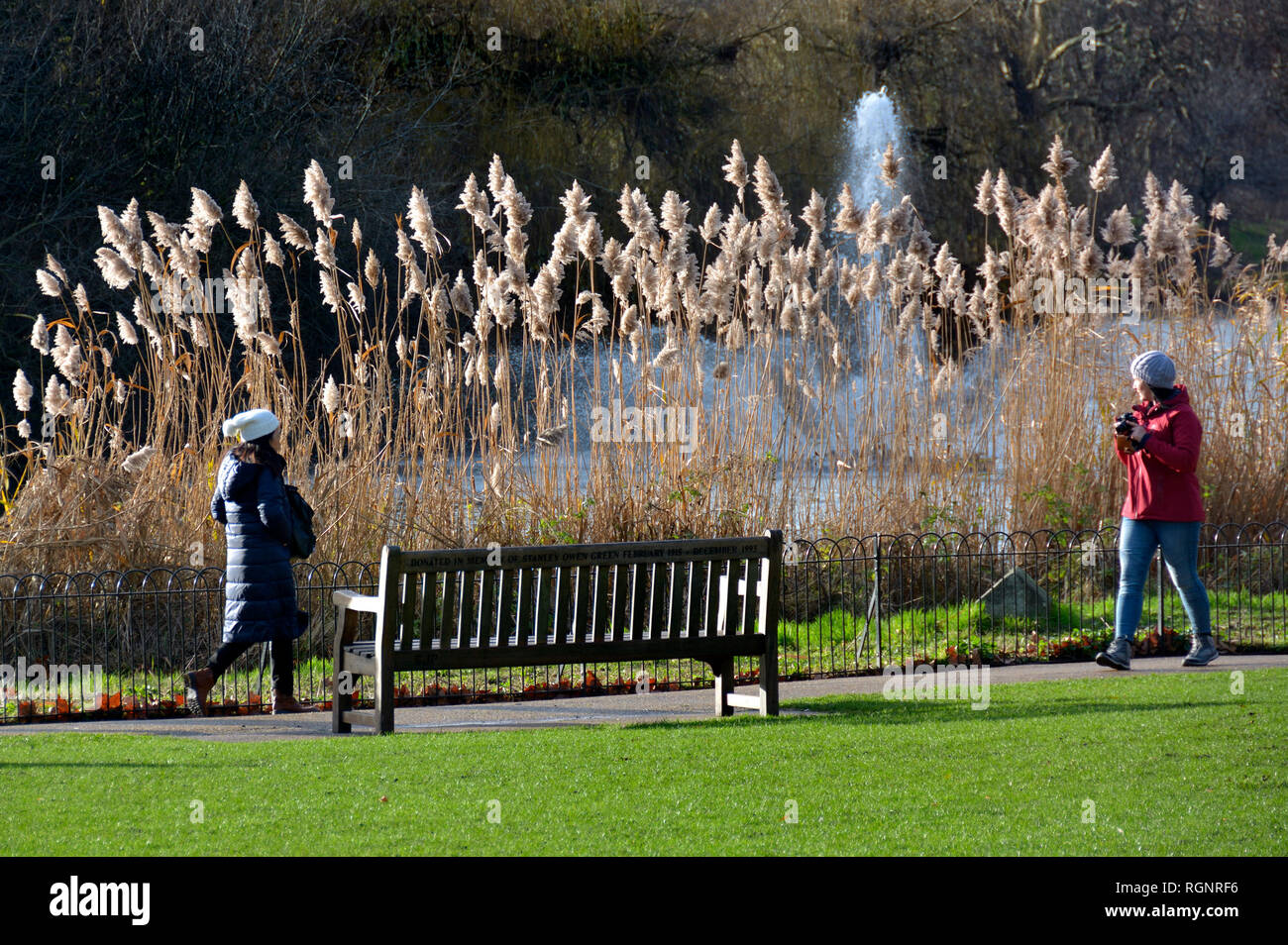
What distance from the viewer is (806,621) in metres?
10.0

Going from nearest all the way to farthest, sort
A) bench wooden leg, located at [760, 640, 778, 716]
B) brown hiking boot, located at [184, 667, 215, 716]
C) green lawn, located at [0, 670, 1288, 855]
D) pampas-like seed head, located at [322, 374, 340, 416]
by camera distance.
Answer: green lawn, located at [0, 670, 1288, 855] → bench wooden leg, located at [760, 640, 778, 716] → brown hiking boot, located at [184, 667, 215, 716] → pampas-like seed head, located at [322, 374, 340, 416]

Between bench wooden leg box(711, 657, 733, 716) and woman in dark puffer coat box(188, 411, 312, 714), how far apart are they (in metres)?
2.20

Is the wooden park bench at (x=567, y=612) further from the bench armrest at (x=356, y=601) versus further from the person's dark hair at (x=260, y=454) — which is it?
the person's dark hair at (x=260, y=454)

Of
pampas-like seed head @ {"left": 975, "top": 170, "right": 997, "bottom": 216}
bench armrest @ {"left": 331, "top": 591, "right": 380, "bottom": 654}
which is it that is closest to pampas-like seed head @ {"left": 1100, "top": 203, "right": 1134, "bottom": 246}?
pampas-like seed head @ {"left": 975, "top": 170, "right": 997, "bottom": 216}

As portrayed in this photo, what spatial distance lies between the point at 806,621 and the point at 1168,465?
2616mm

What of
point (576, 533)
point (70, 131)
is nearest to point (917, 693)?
point (576, 533)

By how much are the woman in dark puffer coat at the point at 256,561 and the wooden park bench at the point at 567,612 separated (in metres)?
0.60

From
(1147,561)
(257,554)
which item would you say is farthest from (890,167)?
(257,554)

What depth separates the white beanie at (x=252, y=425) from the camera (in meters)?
7.97

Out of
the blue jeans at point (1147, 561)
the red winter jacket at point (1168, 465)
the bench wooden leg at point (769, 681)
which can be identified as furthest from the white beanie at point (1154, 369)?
the bench wooden leg at point (769, 681)

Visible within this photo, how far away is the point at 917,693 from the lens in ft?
26.3

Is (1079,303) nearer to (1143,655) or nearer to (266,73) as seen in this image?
(1143,655)

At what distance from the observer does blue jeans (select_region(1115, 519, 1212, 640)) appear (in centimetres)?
855

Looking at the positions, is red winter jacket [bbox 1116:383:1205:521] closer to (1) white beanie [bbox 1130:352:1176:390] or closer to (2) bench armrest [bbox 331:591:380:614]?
(1) white beanie [bbox 1130:352:1176:390]
